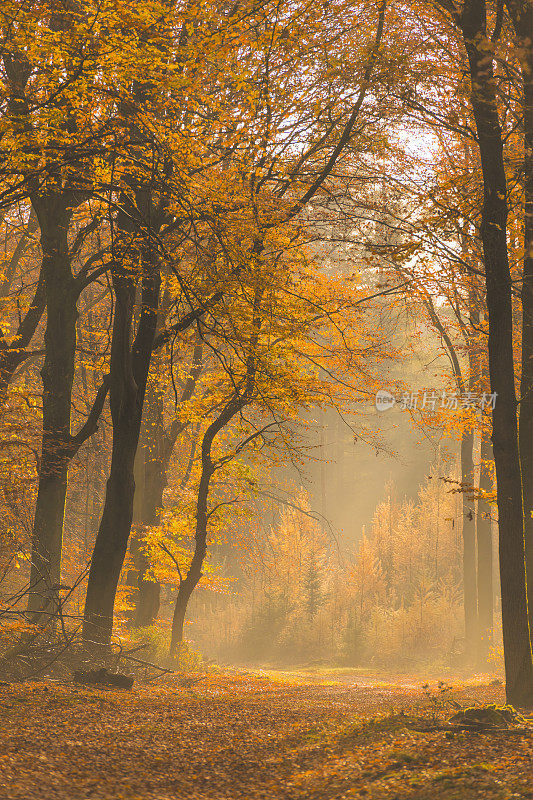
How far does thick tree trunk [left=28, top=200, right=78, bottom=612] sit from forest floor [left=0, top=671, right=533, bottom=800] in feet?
10.6

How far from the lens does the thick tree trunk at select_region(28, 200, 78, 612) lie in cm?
941

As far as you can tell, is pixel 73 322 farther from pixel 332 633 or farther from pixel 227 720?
pixel 332 633

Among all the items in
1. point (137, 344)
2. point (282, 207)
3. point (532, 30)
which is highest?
point (532, 30)

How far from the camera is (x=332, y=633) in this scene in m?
22.5

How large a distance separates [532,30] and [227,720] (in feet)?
22.8

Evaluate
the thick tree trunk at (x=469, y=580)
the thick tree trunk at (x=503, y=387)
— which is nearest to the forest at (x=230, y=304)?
the thick tree trunk at (x=503, y=387)

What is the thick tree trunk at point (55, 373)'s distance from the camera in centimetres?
941

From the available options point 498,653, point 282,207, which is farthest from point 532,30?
point 498,653

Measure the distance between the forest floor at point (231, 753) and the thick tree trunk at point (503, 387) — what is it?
91cm

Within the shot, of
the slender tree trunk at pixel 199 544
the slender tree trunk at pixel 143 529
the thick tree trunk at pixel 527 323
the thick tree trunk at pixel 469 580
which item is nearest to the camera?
the thick tree trunk at pixel 527 323

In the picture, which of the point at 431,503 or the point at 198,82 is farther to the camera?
the point at 431,503

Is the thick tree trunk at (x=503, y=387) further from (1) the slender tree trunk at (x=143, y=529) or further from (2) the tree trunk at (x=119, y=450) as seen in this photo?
(1) the slender tree trunk at (x=143, y=529)

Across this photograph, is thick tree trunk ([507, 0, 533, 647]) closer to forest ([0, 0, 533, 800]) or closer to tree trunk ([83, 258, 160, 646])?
forest ([0, 0, 533, 800])

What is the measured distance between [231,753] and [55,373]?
627cm
